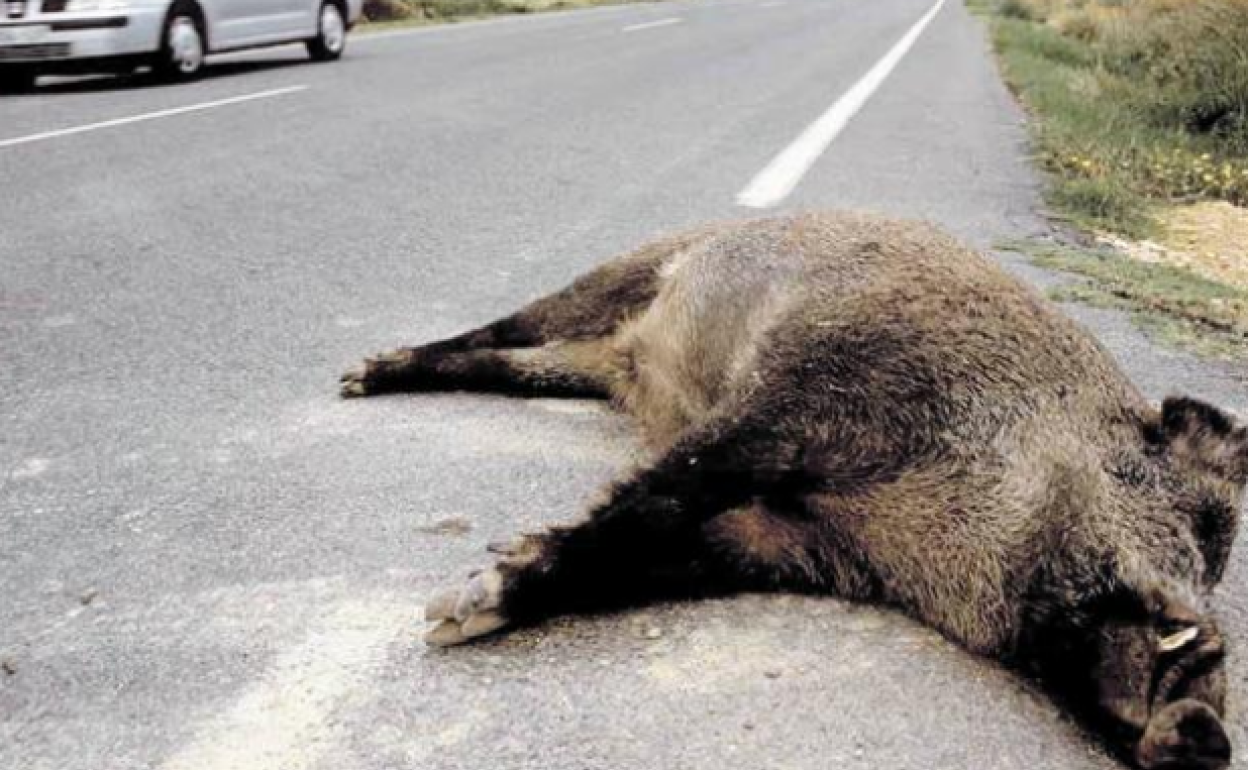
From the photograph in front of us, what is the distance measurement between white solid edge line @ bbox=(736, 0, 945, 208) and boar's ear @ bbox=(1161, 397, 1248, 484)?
492 cm

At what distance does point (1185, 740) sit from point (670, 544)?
1085 millimetres

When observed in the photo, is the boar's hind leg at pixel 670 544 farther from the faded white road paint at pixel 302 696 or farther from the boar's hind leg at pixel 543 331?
the boar's hind leg at pixel 543 331

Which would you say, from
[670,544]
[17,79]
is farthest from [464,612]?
[17,79]

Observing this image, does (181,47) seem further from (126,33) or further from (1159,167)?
(1159,167)

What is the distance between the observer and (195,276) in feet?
19.4

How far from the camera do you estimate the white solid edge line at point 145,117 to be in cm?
948

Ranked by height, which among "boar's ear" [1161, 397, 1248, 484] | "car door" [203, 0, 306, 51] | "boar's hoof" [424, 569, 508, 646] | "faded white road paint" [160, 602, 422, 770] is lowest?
"faded white road paint" [160, 602, 422, 770]

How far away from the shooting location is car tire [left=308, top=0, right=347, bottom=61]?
53.3 ft

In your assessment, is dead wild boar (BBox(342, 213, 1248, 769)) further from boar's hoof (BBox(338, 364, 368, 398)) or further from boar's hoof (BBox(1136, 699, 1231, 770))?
boar's hoof (BBox(338, 364, 368, 398))

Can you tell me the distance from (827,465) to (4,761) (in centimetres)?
162

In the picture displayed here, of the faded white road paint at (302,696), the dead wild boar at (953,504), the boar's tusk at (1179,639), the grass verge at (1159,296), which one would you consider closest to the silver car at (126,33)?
the grass verge at (1159,296)

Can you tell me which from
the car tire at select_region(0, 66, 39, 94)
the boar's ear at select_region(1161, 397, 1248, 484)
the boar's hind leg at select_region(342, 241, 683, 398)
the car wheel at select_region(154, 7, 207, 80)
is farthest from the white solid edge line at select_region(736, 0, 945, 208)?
the car tire at select_region(0, 66, 39, 94)

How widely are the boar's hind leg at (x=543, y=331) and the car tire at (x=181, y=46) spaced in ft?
32.4

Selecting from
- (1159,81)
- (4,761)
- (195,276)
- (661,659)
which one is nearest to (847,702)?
(661,659)
